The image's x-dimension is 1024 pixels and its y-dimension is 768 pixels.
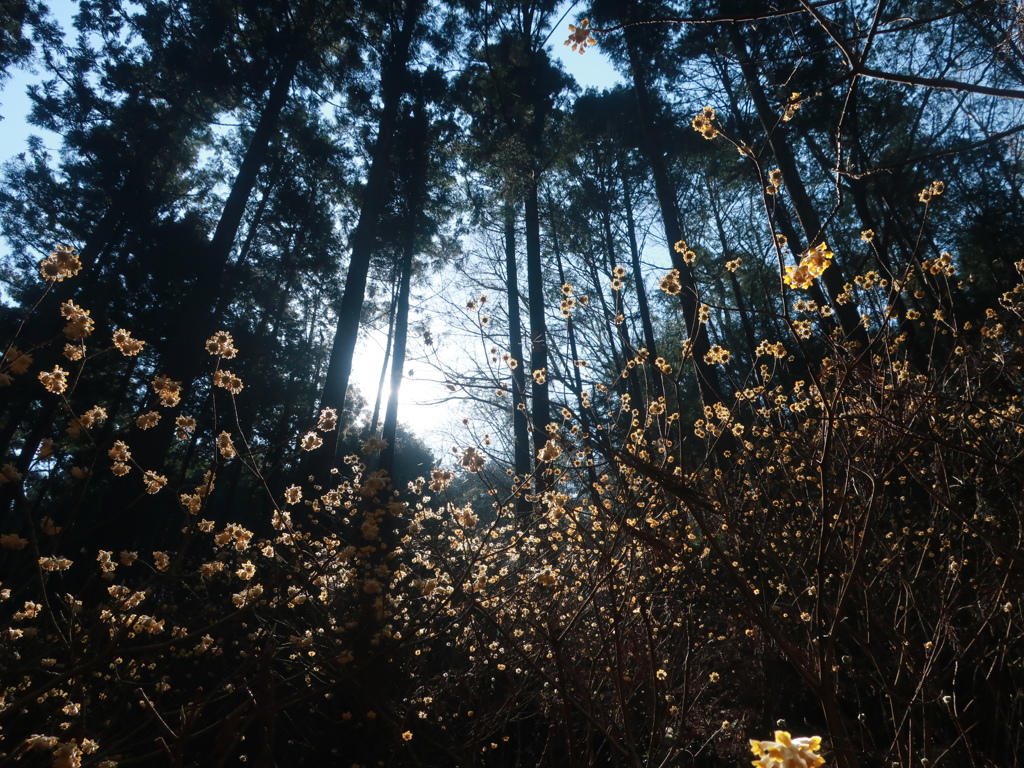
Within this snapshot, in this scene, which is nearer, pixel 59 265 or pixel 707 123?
pixel 707 123

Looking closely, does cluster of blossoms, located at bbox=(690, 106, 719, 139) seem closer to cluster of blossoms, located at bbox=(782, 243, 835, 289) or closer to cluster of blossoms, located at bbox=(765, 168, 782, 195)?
cluster of blossoms, located at bbox=(765, 168, 782, 195)

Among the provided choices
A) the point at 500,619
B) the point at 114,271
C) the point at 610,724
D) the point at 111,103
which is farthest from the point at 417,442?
the point at 610,724

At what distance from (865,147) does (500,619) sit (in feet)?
33.6

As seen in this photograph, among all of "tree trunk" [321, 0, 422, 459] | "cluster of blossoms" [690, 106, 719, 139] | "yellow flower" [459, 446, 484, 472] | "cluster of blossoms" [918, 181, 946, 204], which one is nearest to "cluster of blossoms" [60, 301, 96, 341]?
"yellow flower" [459, 446, 484, 472]

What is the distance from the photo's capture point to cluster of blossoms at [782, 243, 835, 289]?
1540 millimetres

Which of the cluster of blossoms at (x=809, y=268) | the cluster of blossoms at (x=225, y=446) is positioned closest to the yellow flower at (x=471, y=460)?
the cluster of blossoms at (x=225, y=446)

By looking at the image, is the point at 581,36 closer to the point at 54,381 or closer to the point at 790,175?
the point at 54,381

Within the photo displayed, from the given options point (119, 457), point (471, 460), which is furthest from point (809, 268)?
point (119, 457)

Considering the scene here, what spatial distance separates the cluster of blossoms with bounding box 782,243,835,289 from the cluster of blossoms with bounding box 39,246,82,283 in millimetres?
2337

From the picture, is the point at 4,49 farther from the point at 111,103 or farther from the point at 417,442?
the point at 417,442

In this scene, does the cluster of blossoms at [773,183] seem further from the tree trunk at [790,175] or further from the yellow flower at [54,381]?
the tree trunk at [790,175]

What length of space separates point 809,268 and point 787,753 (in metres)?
1.14

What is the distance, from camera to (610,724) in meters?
2.39

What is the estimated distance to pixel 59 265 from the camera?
2.29 m
